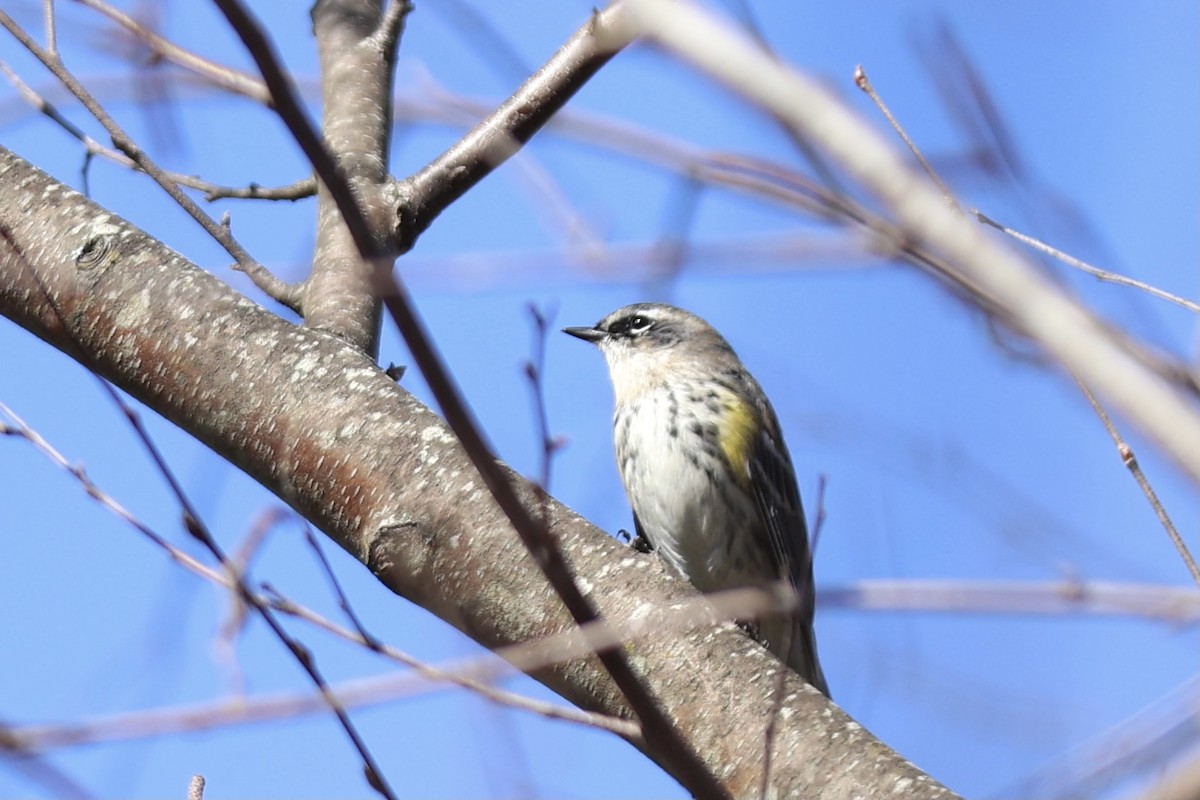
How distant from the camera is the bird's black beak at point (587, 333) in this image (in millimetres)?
7504

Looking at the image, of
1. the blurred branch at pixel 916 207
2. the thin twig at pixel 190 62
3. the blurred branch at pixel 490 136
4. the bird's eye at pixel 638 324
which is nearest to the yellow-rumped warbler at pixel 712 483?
the bird's eye at pixel 638 324

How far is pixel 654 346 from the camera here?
7191 mm

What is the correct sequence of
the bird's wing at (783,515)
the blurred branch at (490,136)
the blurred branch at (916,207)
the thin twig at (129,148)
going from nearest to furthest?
1. the blurred branch at (916,207)
2. the thin twig at (129,148)
3. the blurred branch at (490,136)
4. the bird's wing at (783,515)

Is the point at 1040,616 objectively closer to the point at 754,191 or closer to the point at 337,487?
the point at 754,191

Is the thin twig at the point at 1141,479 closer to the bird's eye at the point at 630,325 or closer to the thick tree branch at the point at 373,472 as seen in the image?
the thick tree branch at the point at 373,472

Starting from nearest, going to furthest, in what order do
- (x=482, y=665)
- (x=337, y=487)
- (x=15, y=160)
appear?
(x=482, y=665) → (x=337, y=487) → (x=15, y=160)

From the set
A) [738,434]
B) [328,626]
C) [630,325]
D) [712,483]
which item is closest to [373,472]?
[328,626]

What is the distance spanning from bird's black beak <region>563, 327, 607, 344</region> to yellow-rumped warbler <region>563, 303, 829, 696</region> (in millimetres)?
573

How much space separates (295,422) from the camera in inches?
134

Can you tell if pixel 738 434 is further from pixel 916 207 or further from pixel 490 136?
pixel 916 207

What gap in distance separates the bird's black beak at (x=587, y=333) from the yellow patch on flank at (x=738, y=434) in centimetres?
113

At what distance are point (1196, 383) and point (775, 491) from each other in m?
5.27

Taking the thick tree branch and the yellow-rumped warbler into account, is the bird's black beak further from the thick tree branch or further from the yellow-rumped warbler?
the thick tree branch

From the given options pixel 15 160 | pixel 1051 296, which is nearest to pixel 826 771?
pixel 1051 296
